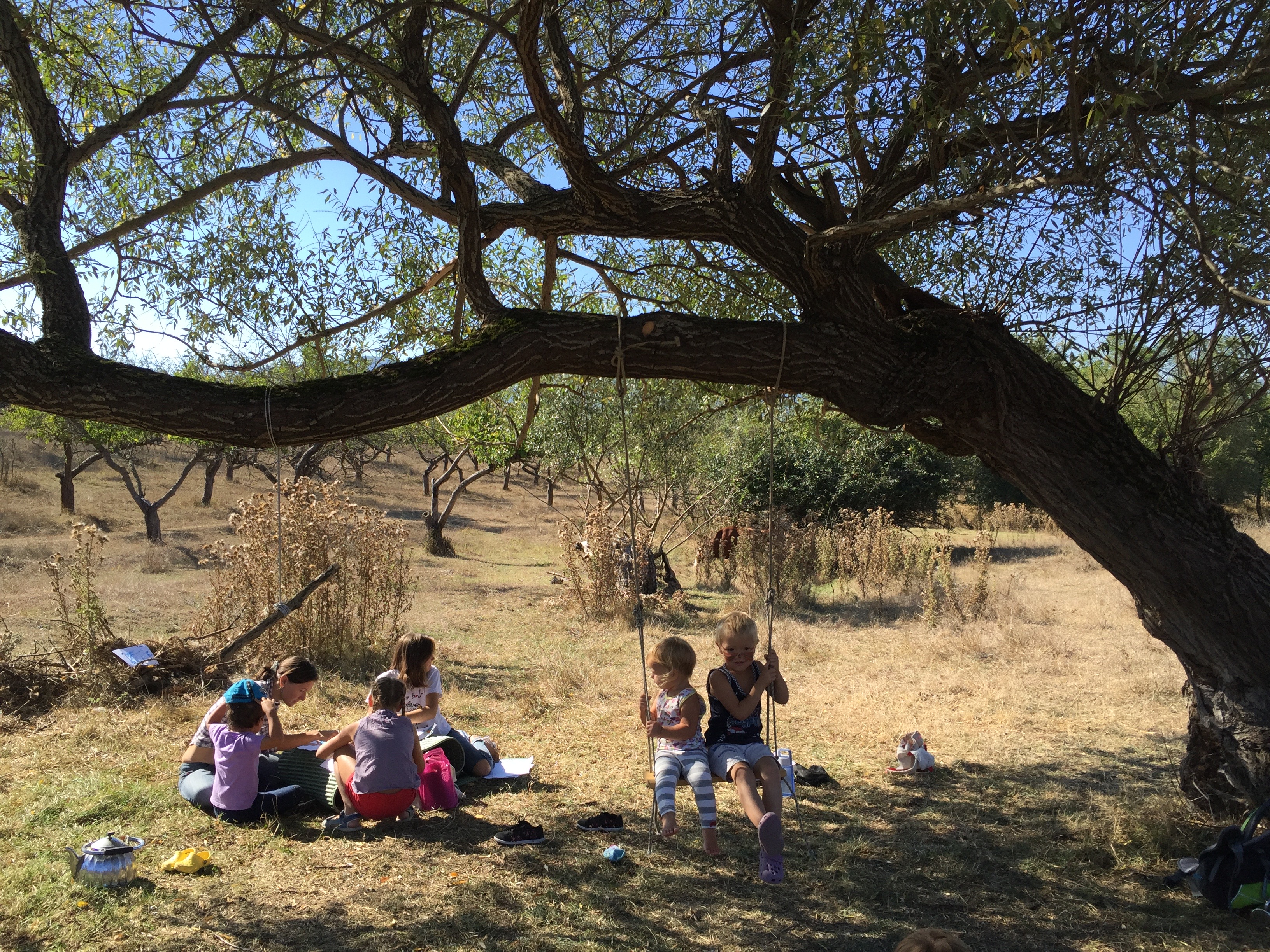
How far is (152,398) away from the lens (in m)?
3.73

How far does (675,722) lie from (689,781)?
0.93 feet

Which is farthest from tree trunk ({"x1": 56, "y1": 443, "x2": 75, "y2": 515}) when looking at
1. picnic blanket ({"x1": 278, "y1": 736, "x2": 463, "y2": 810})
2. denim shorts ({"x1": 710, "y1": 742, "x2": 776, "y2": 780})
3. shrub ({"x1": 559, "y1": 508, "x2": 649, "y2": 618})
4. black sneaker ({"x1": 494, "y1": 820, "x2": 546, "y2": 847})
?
denim shorts ({"x1": 710, "y1": 742, "x2": 776, "y2": 780})

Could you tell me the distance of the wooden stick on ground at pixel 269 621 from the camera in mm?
7352

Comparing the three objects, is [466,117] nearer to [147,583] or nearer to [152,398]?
[152,398]

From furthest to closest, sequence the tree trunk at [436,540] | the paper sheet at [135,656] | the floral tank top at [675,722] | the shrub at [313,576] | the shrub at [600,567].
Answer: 1. the tree trunk at [436,540]
2. the shrub at [600,567]
3. the shrub at [313,576]
4. the paper sheet at [135,656]
5. the floral tank top at [675,722]

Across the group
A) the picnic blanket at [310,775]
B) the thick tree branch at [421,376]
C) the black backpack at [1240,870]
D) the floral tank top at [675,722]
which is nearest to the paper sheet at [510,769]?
the picnic blanket at [310,775]

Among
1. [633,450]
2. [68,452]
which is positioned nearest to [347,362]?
[633,450]

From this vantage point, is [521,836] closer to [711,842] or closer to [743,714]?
[711,842]

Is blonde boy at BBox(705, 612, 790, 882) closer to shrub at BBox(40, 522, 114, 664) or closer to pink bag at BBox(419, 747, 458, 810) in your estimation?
pink bag at BBox(419, 747, 458, 810)

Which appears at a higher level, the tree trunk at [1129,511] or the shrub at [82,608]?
the tree trunk at [1129,511]

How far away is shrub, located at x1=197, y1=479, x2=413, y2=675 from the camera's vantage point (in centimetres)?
842

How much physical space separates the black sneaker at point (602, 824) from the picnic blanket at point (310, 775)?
104 cm

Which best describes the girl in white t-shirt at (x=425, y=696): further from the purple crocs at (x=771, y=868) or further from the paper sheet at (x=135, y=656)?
the paper sheet at (x=135, y=656)

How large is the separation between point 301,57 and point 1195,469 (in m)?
5.81
